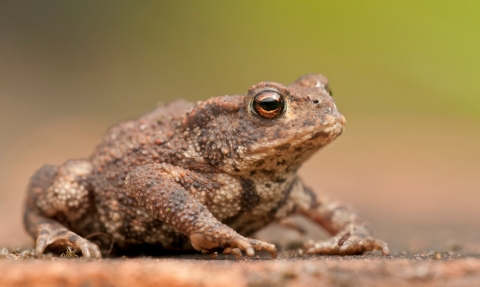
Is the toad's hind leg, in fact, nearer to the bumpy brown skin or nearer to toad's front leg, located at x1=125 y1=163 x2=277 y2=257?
the bumpy brown skin

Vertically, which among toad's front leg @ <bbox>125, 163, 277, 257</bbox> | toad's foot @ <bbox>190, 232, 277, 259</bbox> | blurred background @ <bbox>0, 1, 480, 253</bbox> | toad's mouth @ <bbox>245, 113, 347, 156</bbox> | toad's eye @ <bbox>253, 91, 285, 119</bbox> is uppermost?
blurred background @ <bbox>0, 1, 480, 253</bbox>

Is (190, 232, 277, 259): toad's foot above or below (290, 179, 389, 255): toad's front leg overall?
below

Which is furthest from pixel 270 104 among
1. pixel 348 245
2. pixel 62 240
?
pixel 62 240

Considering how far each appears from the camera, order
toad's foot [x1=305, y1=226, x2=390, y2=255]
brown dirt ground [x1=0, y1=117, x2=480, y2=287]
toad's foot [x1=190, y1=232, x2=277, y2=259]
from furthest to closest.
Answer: toad's foot [x1=305, y1=226, x2=390, y2=255]
toad's foot [x1=190, y1=232, x2=277, y2=259]
brown dirt ground [x1=0, y1=117, x2=480, y2=287]

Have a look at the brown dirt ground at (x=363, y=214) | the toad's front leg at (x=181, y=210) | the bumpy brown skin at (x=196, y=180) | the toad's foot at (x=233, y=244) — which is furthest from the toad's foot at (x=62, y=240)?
the toad's foot at (x=233, y=244)

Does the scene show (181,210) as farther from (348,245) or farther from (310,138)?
(348,245)

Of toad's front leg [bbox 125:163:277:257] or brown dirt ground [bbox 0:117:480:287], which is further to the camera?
toad's front leg [bbox 125:163:277:257]

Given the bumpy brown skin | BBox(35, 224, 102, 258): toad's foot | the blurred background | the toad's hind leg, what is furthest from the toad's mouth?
the blurred background

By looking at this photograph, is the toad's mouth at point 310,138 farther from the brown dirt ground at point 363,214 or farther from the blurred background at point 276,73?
the blurred background at point 276,73
